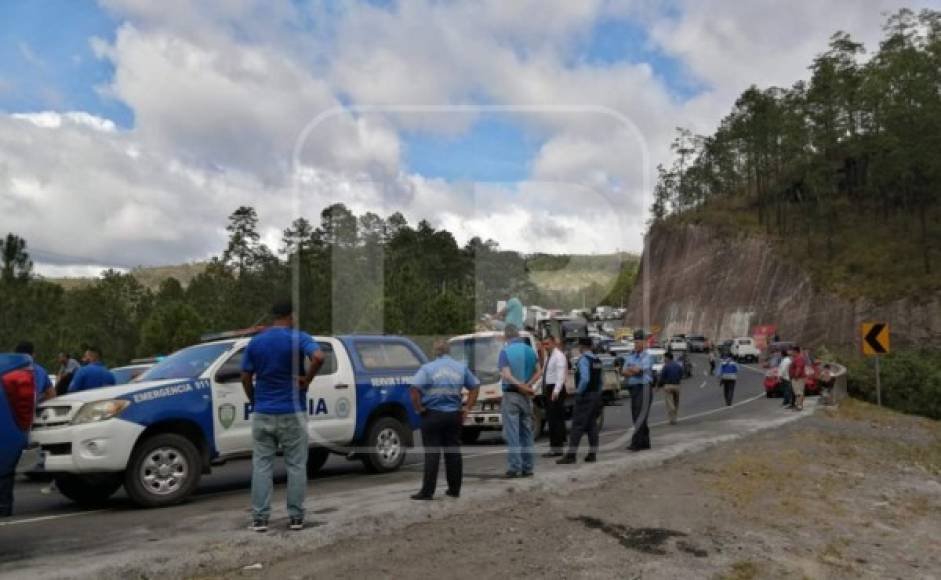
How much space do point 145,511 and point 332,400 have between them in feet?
8.90

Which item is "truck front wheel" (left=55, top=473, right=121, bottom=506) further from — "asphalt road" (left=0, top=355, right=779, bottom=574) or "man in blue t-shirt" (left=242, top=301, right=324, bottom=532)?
"man in blue t-shirt" (left=242, top=301, right=324, bottom=532)

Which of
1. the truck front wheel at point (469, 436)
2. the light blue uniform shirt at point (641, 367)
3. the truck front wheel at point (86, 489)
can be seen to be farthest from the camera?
the truck front wheel at point (469, 436)

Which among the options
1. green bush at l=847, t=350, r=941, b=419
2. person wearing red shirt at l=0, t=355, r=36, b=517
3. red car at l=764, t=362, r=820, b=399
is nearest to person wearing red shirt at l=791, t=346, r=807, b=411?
red car at l=764, t=362, r=820, b=399

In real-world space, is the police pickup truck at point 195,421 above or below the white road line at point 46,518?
above

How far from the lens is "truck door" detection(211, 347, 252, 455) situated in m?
9.91

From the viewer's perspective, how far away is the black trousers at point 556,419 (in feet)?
44.3

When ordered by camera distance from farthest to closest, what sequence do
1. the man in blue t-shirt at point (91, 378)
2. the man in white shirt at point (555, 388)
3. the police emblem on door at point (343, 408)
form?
1. the man in white shirt at point (555, 388)
2. the man in blue t-shirt at point (91, 378)
3. the police emblem on door at point (343, 408)

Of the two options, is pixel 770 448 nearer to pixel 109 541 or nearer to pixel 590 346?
pixel 590 346

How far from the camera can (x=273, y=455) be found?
7.85 metres

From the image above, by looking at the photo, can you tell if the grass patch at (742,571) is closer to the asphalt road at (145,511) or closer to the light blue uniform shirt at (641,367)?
the asphalt road at (145,511)

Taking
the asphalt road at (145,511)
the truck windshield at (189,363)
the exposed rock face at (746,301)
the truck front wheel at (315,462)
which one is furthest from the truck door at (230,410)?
the exposed rock face at (746,301)

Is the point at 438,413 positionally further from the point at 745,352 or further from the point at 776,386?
the point at 745,352

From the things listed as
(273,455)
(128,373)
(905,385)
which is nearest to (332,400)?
(273,455)

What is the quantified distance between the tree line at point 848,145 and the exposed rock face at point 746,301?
161 inches
